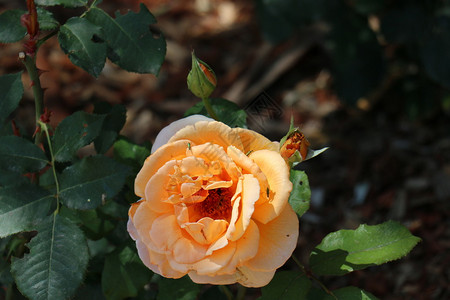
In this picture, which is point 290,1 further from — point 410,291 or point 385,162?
point 410,291

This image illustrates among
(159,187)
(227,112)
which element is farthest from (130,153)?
(159,187)

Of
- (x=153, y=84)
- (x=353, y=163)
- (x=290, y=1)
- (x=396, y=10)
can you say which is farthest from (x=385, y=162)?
(x=153, y=84)

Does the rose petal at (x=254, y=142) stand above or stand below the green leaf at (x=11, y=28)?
below

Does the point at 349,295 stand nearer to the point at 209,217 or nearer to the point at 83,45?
the point at 209,217

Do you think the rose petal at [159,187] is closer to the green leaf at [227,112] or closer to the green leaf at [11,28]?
the green leaf at [227,112]

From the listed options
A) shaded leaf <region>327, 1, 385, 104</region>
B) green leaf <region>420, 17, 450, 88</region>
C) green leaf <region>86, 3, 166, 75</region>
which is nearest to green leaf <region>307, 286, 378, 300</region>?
green leaf <region>86, 3, 166, 75</region>

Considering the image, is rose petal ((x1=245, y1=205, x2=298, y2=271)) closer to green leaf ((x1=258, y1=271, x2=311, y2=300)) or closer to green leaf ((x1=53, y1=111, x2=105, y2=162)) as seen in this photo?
green leaf ((x1=258, y1=271, x2=311, y2=300))

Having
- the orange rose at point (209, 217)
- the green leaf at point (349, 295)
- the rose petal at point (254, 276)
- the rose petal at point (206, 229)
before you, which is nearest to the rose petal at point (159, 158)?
the orange rose at point (209, 217)
